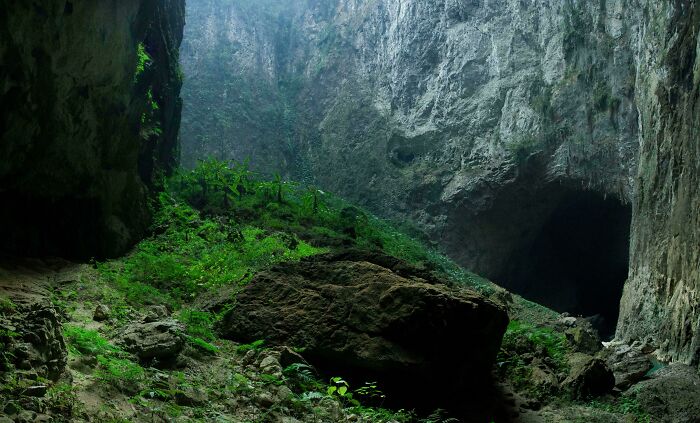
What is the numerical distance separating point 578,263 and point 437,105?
28.2ft

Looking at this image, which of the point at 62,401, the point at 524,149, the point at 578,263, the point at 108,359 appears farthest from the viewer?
the point at 578,263

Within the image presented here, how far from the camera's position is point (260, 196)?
16891mm

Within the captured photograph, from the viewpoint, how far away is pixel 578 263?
75.3 ft

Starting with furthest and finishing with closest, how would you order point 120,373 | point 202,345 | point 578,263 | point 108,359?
point 578,263
point 202,345
point 108,359
point 120,373

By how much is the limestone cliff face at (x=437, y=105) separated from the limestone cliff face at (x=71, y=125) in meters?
13.0

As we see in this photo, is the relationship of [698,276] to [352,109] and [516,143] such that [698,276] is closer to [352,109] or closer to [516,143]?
[516,143]

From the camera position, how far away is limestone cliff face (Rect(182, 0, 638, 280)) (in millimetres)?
18688

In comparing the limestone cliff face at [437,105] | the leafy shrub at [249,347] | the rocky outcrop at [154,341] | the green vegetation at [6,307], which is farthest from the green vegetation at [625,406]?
the limestone cliff face at [437,105]

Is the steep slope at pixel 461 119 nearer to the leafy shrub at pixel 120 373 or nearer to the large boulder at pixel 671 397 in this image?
the large boulder at pixel 671 397

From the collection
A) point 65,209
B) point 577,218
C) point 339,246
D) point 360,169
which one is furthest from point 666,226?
point 360,169

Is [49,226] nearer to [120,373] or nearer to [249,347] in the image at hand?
[249,347]

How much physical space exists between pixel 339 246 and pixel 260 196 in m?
4.13

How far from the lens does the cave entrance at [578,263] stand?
68.5 ft

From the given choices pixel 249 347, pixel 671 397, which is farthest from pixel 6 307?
pixel 671 397
